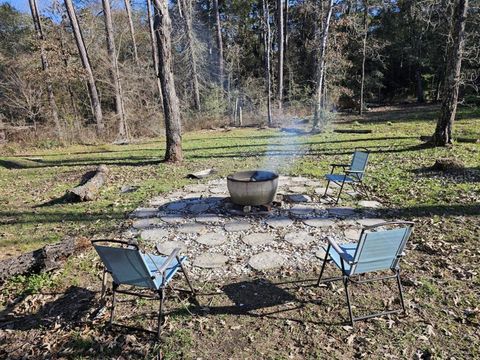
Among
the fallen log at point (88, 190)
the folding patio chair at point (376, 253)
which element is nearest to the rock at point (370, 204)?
the folding patio chair at point (376, 253)

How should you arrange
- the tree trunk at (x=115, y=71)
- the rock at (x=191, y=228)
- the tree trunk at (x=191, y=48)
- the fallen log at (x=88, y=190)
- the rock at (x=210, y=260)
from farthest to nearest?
the tree trunk at (x=191, y=48), the tree trunk at (x=115, y=71), the fallen log at (x=88, y=190), the rock at (x=191, y=228), the rock at (x=210, y=260)

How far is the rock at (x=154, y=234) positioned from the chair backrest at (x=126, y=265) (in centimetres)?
164

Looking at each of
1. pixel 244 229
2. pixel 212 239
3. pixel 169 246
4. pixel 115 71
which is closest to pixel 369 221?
pixel 244 229

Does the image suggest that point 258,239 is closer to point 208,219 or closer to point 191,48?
point 208,219

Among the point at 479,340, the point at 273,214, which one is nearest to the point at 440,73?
the point at 273,214

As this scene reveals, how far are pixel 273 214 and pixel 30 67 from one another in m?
15.2

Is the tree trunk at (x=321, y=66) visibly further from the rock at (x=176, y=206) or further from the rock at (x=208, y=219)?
the rock at (x=208, y=219)

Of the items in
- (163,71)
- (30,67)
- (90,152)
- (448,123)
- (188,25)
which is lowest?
(90,152)

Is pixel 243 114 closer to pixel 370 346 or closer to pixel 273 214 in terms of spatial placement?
pixel 273 214

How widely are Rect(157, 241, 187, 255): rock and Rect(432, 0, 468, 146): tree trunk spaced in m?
7.98

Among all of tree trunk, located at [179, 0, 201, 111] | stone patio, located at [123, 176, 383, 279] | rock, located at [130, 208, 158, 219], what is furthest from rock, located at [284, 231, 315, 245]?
tree trunk, located at [179, 0, 201, 111]

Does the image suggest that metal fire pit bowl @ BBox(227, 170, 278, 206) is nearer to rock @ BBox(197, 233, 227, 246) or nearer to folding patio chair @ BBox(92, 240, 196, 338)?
rock @ BBox(197, 233, 227, 246)

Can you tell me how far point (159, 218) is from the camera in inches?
196

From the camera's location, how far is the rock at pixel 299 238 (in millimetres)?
4047
